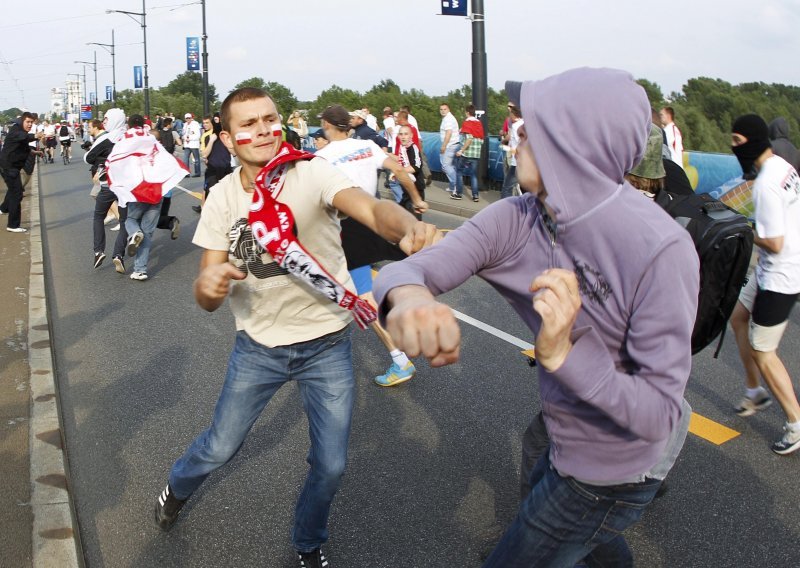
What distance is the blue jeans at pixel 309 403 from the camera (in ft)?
9.40

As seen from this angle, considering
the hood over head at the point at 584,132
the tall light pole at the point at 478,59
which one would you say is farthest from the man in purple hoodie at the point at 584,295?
the tall light pole at the point at 478,59

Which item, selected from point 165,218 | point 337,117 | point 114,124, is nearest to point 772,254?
point 337,117

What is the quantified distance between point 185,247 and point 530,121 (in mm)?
10274

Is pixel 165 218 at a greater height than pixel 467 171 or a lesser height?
lesser

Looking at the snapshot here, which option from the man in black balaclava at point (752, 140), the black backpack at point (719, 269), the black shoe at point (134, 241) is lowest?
the black shoe at point (134, 241)

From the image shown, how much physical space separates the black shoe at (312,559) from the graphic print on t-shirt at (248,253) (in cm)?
116

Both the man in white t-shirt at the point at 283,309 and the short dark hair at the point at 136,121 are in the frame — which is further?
the short dark hair at the point at 136,121

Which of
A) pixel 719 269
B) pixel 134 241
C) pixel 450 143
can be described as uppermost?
pixel 450 143

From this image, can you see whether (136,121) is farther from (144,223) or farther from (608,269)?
(608,269)

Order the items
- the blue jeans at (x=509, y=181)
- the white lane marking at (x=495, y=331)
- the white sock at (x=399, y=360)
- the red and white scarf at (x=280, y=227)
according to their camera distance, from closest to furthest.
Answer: the red and white scarf at (x=280, y=227)
the white sock at (x=399, y=360)
the white lane marking at (x=495, y=331)
the blue jeans at (x=509, y=181)

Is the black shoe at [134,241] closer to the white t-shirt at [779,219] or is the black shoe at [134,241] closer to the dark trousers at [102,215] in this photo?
the dark trousers at [102,215]

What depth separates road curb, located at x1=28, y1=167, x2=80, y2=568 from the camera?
326cm

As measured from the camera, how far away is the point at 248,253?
2738 mm

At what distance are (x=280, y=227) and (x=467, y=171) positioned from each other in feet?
44.3
